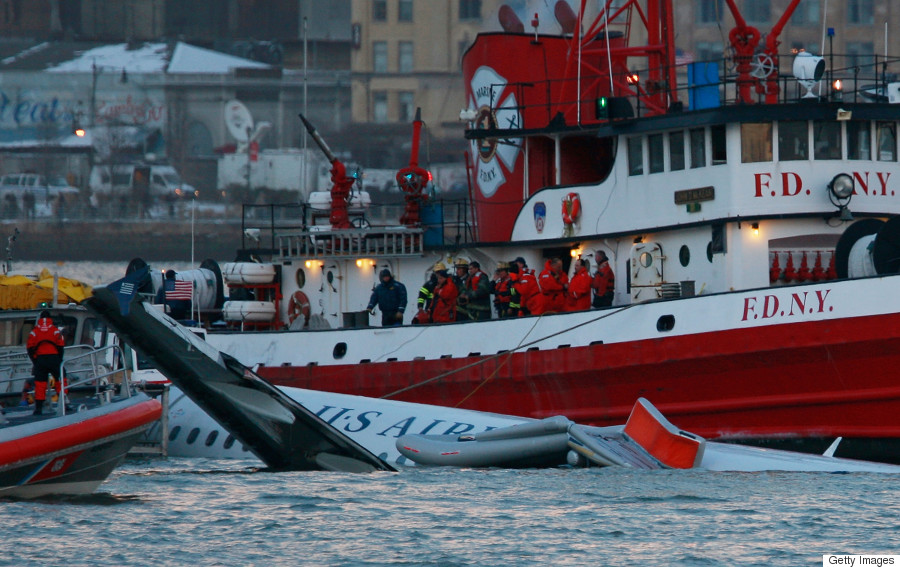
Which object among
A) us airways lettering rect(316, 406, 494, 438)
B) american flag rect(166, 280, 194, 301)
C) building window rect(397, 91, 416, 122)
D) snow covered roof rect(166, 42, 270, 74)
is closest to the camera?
us airways lettering rect(316, 406, 494, 438)

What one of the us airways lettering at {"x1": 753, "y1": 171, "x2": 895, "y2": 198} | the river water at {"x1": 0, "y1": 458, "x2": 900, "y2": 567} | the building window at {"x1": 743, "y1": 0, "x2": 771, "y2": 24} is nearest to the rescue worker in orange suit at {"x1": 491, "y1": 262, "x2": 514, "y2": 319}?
the us airways lettering at {"x1": 753, "y1": 171, "x2": 895, "y2": 198}

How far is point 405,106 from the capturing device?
7488 cm

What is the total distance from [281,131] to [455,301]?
5603cm

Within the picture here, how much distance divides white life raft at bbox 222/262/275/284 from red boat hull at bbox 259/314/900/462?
4.55 m

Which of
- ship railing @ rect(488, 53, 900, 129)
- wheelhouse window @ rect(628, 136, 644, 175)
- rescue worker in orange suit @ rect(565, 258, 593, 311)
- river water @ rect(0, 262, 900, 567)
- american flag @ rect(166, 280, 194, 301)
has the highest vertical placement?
ship railing @ rect(488, 53, 900, 129)

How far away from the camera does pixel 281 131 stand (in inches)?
3115

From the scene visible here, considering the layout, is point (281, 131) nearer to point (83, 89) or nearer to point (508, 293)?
point (83, 89)

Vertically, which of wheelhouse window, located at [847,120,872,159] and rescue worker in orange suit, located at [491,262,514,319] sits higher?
wheelhouse window, located at [847,120,872,159]

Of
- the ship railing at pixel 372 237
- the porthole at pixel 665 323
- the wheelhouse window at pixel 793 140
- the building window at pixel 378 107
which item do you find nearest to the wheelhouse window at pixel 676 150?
the wheelhouse window at pixel 793 140

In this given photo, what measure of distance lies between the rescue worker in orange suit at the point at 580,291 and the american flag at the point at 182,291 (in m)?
8.35

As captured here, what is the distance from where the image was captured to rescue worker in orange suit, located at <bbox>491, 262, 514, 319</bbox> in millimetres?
23766

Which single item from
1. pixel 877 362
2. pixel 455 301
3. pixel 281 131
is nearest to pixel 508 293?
pixel 455 301

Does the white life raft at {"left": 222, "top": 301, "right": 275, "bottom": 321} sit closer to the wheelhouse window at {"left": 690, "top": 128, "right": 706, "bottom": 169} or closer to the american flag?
the american flag

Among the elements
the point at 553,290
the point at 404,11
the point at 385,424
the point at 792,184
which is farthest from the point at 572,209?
the point at 404,11
